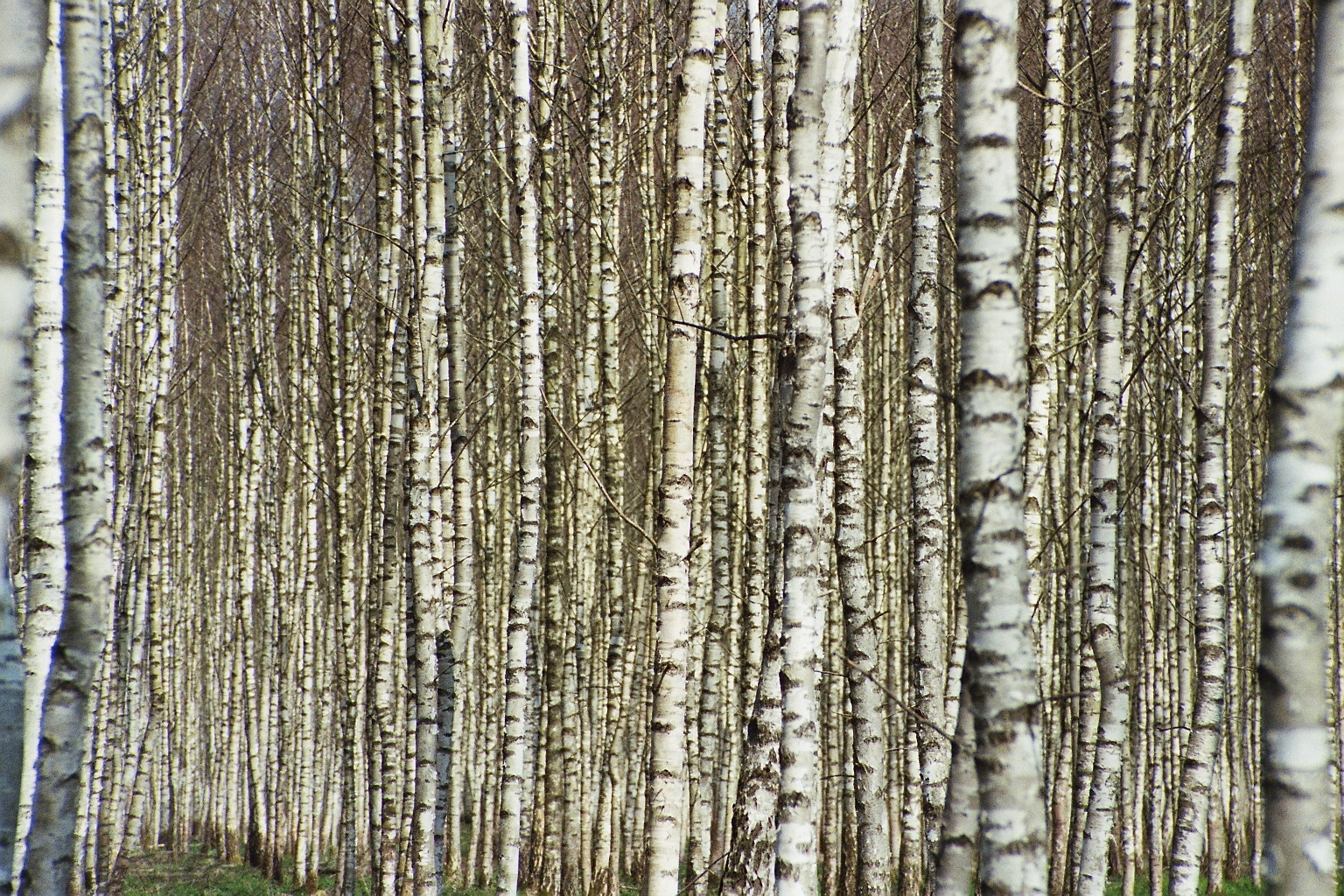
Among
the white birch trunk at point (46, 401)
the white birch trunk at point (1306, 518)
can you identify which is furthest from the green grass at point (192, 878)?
the white birch trunk at point (1306, 518)

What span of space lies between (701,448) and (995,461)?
8.14m

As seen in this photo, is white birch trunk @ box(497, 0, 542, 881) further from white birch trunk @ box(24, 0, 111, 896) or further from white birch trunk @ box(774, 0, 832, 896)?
white birch trunk @ box(24, 0, 111, 896)

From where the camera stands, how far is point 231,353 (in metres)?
13.4

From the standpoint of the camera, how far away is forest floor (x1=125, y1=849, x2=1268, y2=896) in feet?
34.7

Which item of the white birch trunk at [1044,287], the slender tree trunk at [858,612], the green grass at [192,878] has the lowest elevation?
the green grass at [192,878]

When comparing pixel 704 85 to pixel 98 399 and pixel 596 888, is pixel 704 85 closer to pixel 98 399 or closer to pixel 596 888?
pixel 98 399

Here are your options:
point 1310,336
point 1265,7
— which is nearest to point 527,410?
point 1310,336

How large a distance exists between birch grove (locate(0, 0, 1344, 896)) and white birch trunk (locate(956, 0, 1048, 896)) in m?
0.01

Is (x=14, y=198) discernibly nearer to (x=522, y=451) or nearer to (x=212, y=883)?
(x=522, y=451)

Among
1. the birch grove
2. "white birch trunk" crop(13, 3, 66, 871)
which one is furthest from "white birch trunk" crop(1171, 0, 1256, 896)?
"white birch trunk" crop(13, 3, 66, 871)

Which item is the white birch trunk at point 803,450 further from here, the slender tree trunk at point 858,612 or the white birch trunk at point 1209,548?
the white birch trunk at point 1209,548

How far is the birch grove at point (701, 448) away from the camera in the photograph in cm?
254

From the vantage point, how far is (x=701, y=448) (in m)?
10.7

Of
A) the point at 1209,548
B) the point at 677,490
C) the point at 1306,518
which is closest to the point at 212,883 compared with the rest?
the point at 677,490
